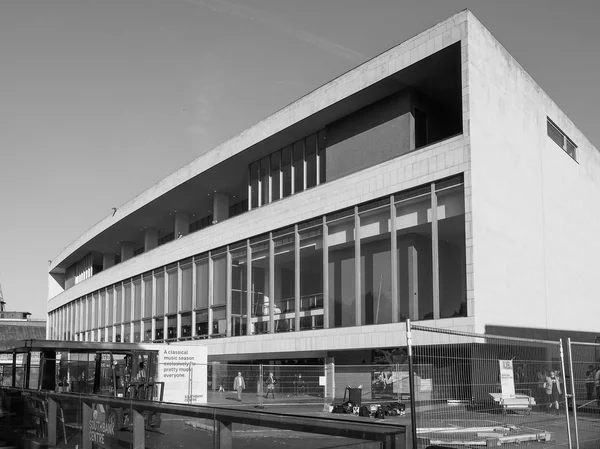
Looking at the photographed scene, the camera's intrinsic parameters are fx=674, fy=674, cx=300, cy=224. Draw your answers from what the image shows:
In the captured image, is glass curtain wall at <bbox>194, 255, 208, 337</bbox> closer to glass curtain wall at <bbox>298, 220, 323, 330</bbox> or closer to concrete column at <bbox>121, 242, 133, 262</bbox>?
glass curtain wall at <bbox>298, 220, 323, 330</bbox>

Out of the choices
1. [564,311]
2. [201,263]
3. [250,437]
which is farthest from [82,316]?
[250,437]

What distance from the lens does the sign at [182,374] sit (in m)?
25.3

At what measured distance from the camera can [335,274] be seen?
29.2 meters

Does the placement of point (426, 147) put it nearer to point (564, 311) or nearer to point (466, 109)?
point (466, 109)

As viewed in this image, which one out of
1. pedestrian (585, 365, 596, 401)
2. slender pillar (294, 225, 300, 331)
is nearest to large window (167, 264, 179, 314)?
slender pillar (294, 225, 300, 331)

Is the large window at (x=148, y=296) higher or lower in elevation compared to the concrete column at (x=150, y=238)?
lower

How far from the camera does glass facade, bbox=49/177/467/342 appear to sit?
81.1ft

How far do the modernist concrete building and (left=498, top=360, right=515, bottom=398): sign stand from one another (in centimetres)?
1240

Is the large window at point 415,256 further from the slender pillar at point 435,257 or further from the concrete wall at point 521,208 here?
the concrete wall at point 521,208

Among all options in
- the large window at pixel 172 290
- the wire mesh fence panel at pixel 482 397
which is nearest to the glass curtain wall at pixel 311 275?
the large window at pixel 172 290

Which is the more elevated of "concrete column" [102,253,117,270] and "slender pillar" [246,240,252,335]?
"concrete column" [102,253,117,270]

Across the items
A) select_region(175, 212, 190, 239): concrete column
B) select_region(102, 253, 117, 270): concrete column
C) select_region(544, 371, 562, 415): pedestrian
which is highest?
select_region(175, 212, 190, 239): concrete column

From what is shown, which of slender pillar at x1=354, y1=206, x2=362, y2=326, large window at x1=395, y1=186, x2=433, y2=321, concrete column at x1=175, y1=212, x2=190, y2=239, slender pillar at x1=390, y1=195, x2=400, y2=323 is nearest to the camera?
large window at x1=395, y1=186, x2=433, y2=321

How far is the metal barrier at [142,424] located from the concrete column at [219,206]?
2782 cm
